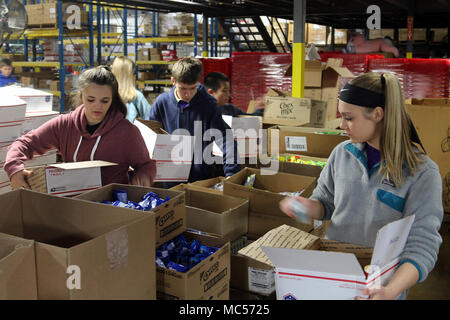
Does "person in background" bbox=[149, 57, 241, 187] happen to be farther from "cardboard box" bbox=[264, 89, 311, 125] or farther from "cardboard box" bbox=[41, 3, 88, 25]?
"cardboard box" bbox=[41, 3, 88, 25]

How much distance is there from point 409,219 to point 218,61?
21.5 feet

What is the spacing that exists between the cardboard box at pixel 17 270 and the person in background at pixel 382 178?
968mm

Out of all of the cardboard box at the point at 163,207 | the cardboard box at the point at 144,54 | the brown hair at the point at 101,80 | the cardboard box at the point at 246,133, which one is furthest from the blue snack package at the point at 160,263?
the cardboard box at the point at 144,54

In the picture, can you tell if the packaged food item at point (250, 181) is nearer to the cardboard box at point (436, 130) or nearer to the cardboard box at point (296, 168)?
the cardboard box at point (296, 168)

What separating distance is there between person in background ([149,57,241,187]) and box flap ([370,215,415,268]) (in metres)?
1.79

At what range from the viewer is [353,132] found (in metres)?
1.68

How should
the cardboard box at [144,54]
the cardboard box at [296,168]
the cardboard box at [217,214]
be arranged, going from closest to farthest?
the cardboard box at [217,214] → the cardboard box at [296,168] → the cardboard box at [144,54]

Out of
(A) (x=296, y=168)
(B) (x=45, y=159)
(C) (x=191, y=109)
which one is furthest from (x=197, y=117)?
(B) (x=45, y=159)

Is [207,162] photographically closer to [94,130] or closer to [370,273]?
[94,130]

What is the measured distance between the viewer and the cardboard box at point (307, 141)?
3.47 meters

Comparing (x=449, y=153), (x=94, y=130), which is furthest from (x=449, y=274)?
(x=94, y=130)

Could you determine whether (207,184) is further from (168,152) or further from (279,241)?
(279,241)

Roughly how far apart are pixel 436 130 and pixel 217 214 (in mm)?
3068
